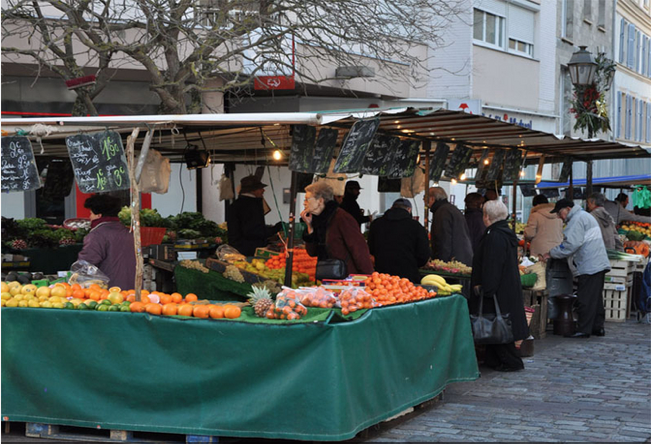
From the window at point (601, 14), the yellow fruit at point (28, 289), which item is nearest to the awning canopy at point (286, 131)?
the yellow fruit at point (28, 289)

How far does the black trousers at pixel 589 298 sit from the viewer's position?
474 inches

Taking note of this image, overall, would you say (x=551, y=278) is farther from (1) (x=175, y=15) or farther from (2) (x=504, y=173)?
(1) (x=175, y=15)

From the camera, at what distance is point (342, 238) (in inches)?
349

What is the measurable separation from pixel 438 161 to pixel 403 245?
2.16 meters

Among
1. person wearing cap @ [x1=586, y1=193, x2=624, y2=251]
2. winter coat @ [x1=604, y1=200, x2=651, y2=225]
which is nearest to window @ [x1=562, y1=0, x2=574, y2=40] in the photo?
winter coat @ [x1=604, y1=200, x2=651, y2=225]

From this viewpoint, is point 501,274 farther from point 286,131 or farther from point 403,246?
point 286,131

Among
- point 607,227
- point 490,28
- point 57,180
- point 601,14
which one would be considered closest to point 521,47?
point 490,28

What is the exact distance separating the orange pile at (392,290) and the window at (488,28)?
17331 millimetres

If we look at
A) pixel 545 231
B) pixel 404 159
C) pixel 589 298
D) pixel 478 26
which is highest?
pixel 478 26

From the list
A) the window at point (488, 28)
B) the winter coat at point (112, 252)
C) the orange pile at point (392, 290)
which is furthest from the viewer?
the window at point (488, 28)

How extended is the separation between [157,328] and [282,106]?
15.8m

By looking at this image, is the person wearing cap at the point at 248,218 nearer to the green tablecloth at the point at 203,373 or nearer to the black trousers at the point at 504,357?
the black trousers at the point at 504,357

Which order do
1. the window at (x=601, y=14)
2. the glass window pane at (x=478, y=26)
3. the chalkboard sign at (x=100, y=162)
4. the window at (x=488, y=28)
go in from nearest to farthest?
the chalkboard sign at (x=100, y=162) < the glass window pane at (x=478, y=26) < the window at (x=488, y=28) < the window at (x=601, y=14)

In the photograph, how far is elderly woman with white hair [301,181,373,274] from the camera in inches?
347
